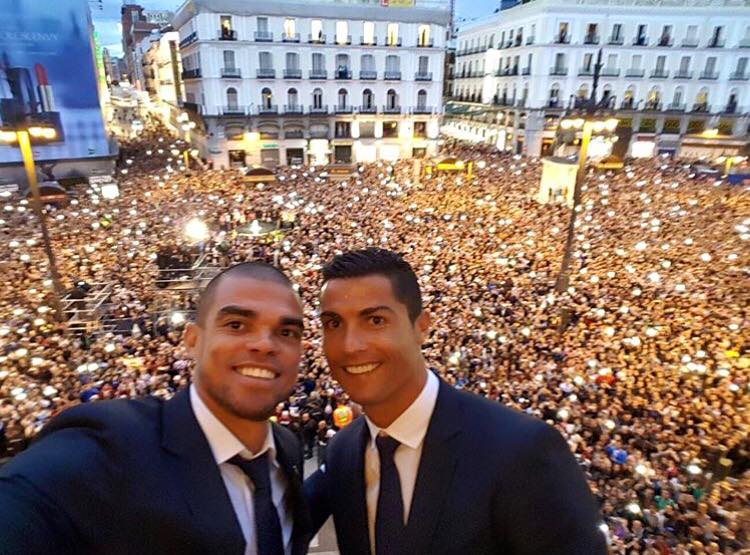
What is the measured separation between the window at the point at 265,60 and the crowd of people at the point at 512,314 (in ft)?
50.9

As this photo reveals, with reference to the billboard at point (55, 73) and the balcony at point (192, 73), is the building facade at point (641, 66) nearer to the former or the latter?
the balcony at point (192, 73)

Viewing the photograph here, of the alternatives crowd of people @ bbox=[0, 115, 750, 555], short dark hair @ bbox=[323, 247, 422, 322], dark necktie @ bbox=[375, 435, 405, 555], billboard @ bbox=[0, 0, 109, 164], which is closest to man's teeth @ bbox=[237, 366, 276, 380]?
short dark hair @ bbox=[323, 247, 422, 322]

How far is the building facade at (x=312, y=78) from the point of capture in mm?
35438

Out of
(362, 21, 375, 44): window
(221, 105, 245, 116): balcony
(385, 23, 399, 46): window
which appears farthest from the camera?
(385, 23, 399, 46): window

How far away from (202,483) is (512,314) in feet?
40.4

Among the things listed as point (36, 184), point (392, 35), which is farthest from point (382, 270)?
point (392, 35)

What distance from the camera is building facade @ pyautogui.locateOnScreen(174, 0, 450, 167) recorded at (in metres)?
A: 35.4

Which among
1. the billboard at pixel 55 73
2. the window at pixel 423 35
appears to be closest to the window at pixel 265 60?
the billboard at pixel 55 73

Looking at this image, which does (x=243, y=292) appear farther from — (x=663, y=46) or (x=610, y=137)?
(x=663, y=46)

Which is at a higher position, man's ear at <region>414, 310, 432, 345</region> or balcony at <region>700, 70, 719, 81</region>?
balcony at <region>700, 70, 719, 81</region>

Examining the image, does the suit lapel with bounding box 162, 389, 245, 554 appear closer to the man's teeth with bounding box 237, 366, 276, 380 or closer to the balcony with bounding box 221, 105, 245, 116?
the man's teeth with bounding box 237, 366, 276, 380

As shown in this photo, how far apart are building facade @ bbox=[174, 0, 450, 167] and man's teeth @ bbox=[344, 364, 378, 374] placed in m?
37.8

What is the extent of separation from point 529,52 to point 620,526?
44.0m

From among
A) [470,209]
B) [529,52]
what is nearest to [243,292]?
[470,209]
